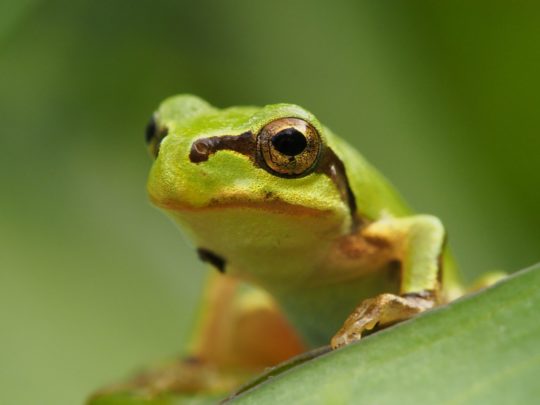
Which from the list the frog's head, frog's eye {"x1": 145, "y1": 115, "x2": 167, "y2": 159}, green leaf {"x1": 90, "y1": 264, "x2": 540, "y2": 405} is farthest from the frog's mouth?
green leaf {"x1": 90, "y1": 264, "x2": 540, "y2": 405}

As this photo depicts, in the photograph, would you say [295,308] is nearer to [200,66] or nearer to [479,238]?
[479,238]

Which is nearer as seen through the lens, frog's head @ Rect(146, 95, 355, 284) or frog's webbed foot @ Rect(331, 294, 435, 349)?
frog's webbed foot @ Rect(331, 294, 435, 349)

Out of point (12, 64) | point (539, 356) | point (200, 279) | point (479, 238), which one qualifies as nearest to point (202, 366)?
point (200, 279)

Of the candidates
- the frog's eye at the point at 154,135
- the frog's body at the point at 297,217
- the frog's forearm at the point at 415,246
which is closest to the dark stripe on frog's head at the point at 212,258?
the frog's body at the point at 297,217

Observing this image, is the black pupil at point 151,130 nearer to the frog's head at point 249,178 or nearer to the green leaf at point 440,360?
the frog's head at point 249,178

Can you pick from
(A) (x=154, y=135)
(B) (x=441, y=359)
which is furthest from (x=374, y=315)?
(A) (x=154, y=135)

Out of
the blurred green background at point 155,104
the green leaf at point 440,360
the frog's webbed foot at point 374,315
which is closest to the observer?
the green leaf at point 440,360

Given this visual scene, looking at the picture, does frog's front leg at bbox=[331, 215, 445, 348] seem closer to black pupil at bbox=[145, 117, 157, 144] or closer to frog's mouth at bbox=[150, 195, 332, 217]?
frog's mouth at bbox=[150, 195, 332, 217]

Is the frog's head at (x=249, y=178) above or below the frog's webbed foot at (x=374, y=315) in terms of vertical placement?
above

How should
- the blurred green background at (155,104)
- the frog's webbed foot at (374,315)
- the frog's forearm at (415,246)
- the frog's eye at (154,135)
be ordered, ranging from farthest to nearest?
the blurred green background at (155,104), the frog's eye at (154,135), the frog's forearm at (415,246), the frog's webbed foot at (374,315)
